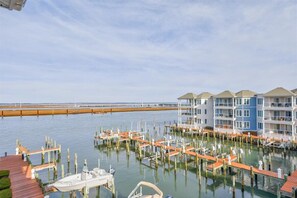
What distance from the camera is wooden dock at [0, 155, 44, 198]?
17.7 m

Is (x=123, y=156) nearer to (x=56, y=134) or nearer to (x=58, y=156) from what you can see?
(x=58, y=156)

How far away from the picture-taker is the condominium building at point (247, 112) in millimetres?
39719

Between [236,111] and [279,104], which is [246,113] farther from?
[279,104]

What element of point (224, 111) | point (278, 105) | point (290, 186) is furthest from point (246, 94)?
point (290, 186)

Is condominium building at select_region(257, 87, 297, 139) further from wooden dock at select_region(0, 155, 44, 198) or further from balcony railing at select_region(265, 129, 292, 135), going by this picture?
wooden dock at select_region(0, 155, 44, 198)

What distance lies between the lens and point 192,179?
86.8 feet

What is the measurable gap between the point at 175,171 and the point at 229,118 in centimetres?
2645

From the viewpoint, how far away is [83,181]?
2028 centimetres

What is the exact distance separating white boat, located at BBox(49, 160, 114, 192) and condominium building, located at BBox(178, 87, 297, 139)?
33464 mm

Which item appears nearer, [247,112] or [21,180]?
[21,180]

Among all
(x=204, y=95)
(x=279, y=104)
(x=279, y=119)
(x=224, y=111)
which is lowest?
(x=279, y=119)

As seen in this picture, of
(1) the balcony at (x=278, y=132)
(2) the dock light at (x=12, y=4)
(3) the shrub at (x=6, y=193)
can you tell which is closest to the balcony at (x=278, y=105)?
(1) the balcony at (x=278, y=132)

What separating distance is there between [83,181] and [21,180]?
224 inches

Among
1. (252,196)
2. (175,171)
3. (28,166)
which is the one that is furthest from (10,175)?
(252,196)
